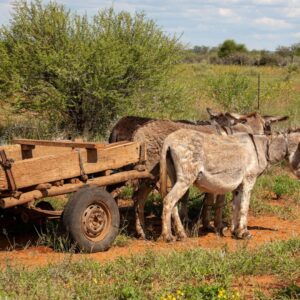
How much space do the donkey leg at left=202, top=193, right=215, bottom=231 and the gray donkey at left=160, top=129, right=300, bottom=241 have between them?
554mm

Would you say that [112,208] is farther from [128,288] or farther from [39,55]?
[39,55]

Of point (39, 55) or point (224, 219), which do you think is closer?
point (224, 219)

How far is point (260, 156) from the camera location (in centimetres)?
772

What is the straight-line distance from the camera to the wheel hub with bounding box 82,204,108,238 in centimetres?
Answer: 628

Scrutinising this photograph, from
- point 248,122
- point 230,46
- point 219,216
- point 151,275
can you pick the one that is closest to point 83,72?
point 248,122

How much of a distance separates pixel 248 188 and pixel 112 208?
203 cm

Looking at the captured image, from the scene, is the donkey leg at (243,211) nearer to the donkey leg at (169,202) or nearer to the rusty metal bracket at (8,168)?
the donkey leg at (169,202)

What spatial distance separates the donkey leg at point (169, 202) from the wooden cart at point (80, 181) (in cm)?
39

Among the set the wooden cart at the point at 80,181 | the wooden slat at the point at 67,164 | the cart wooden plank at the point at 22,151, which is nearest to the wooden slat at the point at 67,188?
the wooden cart at the point at 80,181

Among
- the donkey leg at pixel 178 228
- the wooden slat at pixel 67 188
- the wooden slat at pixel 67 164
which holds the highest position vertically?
the wooden slat at pixel 67 164

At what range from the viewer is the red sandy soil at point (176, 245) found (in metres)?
6.07

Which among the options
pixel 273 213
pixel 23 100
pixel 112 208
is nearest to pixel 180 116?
pixel 23 100

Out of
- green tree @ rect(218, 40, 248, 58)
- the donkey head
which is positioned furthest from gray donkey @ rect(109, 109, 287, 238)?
green tree @ rect(218, 40, 248, 58)

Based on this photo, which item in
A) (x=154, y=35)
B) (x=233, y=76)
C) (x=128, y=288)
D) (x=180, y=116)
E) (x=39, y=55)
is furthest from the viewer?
(x=233, y=76)
